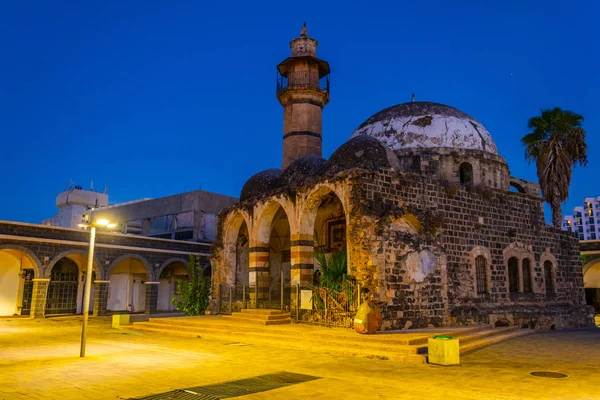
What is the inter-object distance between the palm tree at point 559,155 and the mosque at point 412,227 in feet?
3.22

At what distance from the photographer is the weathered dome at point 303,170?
1608cm

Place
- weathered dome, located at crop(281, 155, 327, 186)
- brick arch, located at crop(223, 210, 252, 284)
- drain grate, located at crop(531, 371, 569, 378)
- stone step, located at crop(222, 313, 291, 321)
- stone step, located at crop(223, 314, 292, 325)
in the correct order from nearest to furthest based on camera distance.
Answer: drain grate, located at crop(531, 371, 569, 378) < stone step, located at crop(223, 314, 292, 325) < stone step, located at crop(222, 313, 291, 321) < weathered dome, located at crop(281, 155, 327, 186) < brick arch, located at crop(223, 210, 252, 284)

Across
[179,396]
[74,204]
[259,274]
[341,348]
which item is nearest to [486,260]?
[341,348]

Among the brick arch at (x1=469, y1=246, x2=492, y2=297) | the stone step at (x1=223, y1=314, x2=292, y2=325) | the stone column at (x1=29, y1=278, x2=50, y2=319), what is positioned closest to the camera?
the stone step at (x1=223, y1=314, x2=292, y2=325)

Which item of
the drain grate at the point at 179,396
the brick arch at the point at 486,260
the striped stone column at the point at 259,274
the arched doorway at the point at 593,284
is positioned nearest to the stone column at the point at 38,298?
the striped stone column at the point at 259,274

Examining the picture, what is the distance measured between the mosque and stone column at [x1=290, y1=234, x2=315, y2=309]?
0.10 ft

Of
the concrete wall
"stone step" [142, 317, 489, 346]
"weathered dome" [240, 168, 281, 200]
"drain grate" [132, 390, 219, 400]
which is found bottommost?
"drain grate" [132, 390, 219, 400]

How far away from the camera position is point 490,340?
439 inches

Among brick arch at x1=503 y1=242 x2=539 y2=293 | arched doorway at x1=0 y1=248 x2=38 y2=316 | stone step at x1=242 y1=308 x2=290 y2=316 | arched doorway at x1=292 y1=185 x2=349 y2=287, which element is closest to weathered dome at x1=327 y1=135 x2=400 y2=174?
arched doorway at x1=292 y1=185 x2=349 y2=287

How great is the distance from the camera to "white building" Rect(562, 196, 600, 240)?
97.6 metres

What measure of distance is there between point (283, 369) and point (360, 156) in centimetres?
777

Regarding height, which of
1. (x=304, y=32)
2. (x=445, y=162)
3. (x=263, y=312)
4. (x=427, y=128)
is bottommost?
(x=263, y=312)

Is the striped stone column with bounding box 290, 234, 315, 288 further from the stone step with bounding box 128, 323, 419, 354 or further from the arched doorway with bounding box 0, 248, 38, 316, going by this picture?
the arched doorway with bounding box 0, 248, 38, 316

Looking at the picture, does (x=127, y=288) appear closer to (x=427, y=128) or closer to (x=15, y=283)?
(x=15, y=283)
